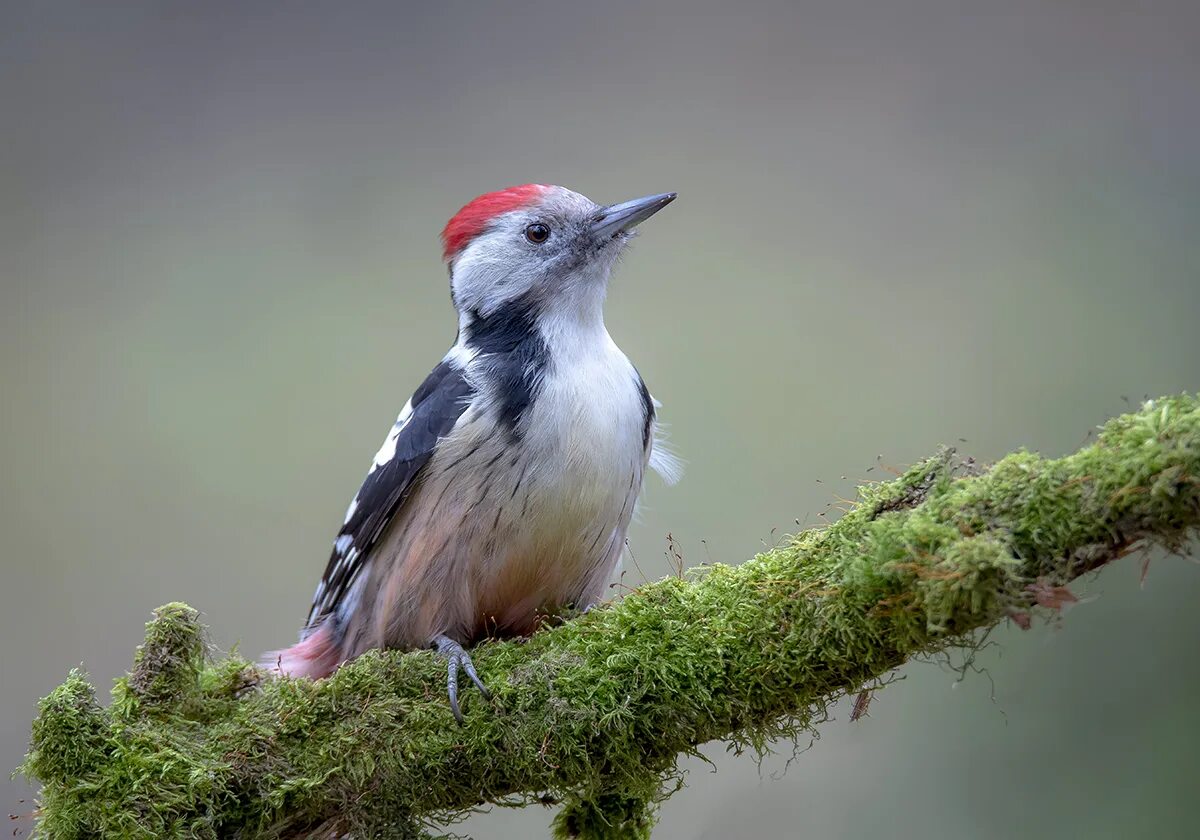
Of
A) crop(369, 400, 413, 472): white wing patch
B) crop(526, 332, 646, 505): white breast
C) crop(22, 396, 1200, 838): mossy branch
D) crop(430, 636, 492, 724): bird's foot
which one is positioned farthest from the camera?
crop(369, 400, 413, 472): white wing patch

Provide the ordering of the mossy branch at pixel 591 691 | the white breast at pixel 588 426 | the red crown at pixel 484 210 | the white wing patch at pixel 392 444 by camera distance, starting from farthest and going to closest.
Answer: the red crown at pixel 484 210, the white wing patch at pixel 392 444, the white breast at pixel 588 426, the mossy branch at pixel 591 691

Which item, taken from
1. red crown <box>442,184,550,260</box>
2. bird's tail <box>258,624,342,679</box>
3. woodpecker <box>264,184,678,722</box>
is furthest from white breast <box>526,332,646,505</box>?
bird's tail <box>258,624,342,679</box>

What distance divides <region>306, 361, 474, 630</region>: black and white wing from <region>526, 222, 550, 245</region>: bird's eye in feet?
1.38

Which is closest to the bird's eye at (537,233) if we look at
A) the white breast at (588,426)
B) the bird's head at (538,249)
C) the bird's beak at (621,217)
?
the bird's head at (538,249)

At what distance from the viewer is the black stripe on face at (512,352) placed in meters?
2.56

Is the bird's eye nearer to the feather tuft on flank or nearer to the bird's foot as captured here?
the feather tuft on flank

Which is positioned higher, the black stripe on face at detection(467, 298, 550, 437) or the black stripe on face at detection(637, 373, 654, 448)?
the black stripe on face at detection(467, 298, 550, 437)

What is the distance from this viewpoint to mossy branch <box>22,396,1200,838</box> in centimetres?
170

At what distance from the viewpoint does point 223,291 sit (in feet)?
18.3

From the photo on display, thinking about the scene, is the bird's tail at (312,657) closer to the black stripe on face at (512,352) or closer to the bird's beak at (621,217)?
the black stripe on face at (512,352)

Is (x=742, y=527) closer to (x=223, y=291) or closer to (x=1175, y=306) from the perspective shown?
(x=1175, y=306)

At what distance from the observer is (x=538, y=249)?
2941 millimetres

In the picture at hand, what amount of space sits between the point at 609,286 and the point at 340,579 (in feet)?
3.39

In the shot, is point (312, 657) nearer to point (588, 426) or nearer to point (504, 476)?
point (504, 476)
